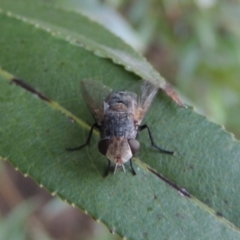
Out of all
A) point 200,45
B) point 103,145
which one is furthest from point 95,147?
point 200,45

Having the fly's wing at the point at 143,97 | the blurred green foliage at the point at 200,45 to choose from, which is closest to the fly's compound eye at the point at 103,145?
the fly's wing at the point at 143,97

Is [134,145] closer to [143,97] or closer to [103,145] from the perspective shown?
[103,145]

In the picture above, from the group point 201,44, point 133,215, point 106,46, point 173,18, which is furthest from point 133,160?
point 173,18

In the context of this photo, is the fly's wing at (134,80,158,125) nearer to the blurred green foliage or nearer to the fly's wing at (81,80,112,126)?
the fly's wing at (81,80,112,126)

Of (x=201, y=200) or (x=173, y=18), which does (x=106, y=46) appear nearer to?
(x=201, y=200)

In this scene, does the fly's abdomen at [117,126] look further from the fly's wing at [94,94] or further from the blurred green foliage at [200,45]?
the blurred green foliage at [200,45]

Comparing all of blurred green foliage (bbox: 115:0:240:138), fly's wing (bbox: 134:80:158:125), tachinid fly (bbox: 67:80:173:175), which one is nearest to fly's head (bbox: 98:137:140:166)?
tachinid fly (bbox: 67:80:173:175)
